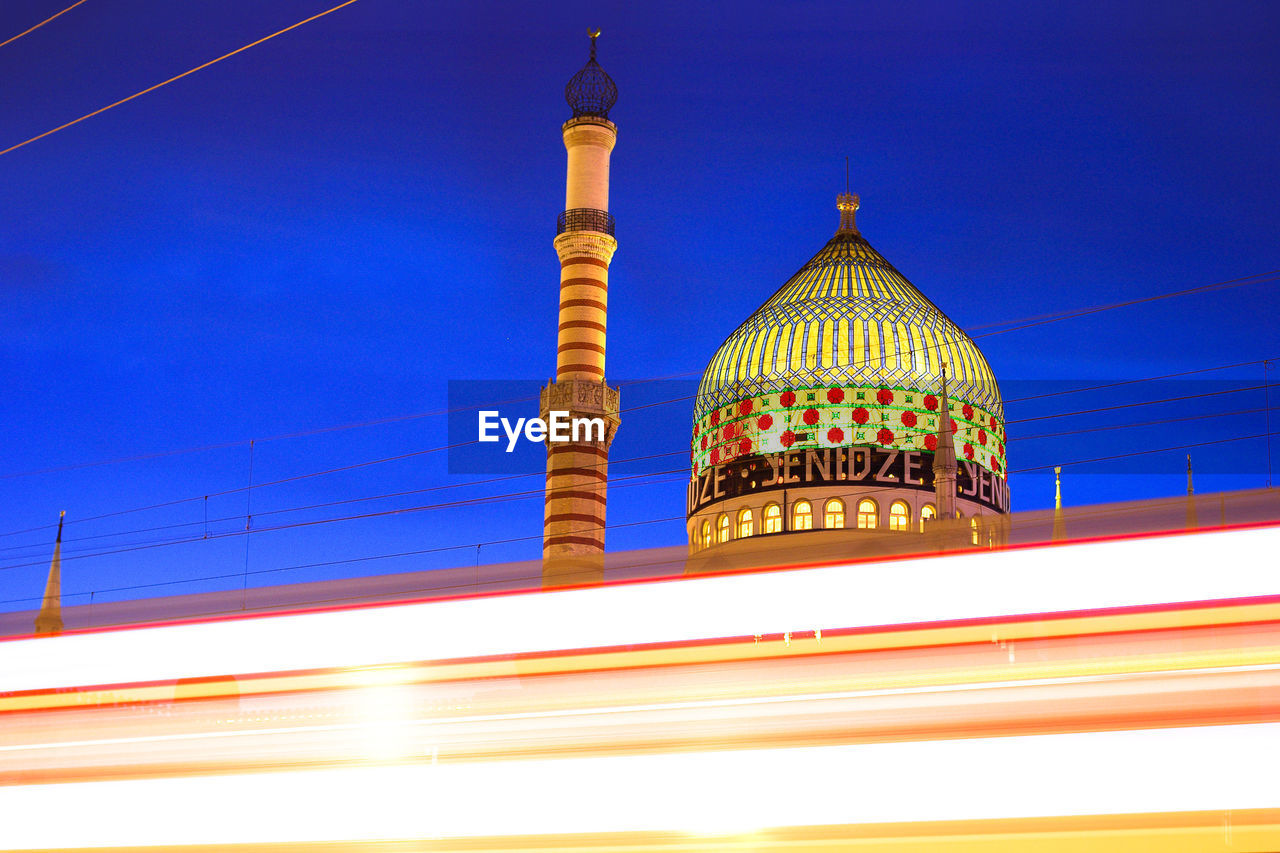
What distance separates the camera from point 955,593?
7.03 m

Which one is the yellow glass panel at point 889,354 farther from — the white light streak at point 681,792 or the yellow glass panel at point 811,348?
the white light streak at point 681,792

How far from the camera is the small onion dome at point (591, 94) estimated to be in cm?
3762

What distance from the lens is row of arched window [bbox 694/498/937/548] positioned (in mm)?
38031

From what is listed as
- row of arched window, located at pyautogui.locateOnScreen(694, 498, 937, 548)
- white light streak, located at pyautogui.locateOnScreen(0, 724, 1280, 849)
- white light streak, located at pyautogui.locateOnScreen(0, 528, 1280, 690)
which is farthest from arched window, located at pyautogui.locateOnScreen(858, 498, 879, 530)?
white light streak, located at pyautogui.locateOnScreen(0, 724, 1280, 849)

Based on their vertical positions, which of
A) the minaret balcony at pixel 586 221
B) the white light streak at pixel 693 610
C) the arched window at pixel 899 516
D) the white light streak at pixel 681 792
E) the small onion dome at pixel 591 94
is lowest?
the white light streak at pixel 681 792

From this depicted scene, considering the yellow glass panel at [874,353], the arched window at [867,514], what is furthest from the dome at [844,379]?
the arched window at [867,514]

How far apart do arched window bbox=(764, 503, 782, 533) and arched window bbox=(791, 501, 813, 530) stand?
368 millimetres

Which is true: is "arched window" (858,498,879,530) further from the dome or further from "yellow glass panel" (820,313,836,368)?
"yellow glass panel" (820,313,836,368)

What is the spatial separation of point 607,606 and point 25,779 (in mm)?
3493

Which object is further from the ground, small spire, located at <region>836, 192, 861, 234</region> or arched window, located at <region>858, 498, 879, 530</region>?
small spire, located at <region>836, 192, 861, 234</region>

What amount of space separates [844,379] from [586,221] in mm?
9096

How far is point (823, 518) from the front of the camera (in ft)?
126

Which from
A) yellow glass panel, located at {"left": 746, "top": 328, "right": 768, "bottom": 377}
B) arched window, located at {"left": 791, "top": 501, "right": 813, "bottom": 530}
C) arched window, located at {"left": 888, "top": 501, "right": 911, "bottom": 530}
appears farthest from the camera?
yellow glass panel, located at {"left": 746, "top": 328, "right": 768, "bottom": 377}

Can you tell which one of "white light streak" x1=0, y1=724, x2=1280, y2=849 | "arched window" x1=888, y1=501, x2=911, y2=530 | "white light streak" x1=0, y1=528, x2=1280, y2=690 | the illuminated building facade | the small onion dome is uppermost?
the small onion dome
